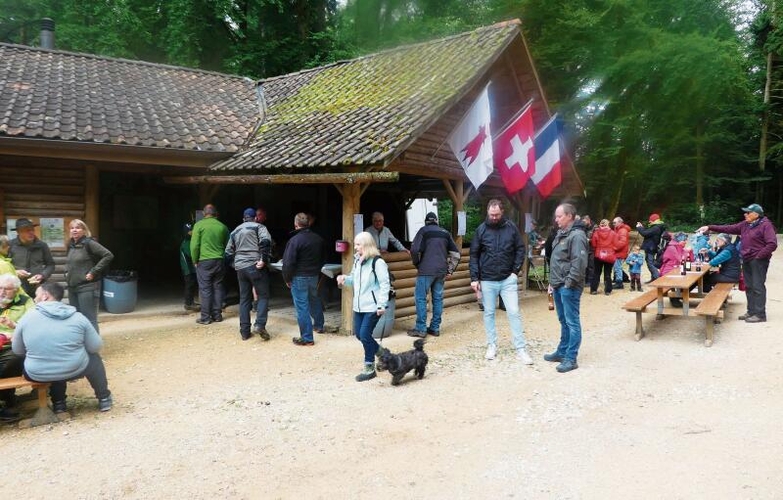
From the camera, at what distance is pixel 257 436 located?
14.7ft

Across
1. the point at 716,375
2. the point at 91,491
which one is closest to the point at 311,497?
the point at 91,491

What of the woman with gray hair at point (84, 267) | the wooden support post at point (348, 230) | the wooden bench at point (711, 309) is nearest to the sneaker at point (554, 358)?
the wooden bench at point (711, 309)

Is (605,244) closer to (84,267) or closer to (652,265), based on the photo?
(652,265)

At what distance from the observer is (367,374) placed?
5.91 m

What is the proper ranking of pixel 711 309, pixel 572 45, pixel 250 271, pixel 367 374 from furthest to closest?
pixel 572 45
pixel 250 271
pixel 711 309
pixel 367 374

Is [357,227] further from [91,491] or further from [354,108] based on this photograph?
[91,491]

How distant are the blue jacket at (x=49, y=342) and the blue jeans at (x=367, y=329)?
8.51 ft

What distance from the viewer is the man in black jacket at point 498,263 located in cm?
639

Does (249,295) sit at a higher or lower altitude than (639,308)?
higher

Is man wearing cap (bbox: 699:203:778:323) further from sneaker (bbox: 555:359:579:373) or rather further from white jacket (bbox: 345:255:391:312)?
white jacket (bbox: 345:255:391:312)

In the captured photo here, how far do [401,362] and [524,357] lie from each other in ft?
5.61

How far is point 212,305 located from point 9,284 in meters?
4.15

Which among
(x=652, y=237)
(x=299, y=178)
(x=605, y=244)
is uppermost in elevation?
(x=299, y=178)

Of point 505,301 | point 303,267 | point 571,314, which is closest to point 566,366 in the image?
point 571,314
